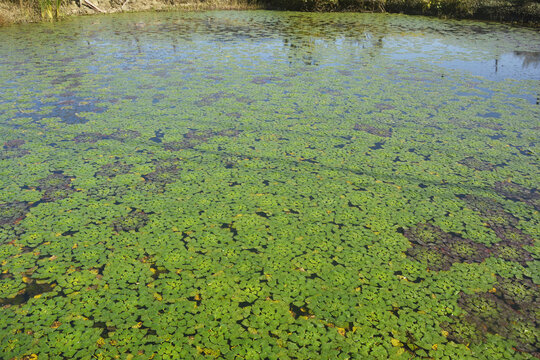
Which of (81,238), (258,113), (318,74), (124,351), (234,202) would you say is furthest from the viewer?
(318,74)

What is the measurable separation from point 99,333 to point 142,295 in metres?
0.30

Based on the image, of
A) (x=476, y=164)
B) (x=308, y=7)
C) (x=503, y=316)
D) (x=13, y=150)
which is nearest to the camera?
(x=503, y=316)

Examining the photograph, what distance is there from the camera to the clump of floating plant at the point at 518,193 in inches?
125

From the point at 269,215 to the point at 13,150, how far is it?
2.69 m

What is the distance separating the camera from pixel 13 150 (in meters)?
3.97

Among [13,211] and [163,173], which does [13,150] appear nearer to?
[13,211]

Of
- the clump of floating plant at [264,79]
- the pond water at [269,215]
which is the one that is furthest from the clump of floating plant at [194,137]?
the clump of floating plant at [264,79]

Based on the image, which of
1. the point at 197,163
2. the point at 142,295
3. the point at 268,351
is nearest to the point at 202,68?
the point at 197,163

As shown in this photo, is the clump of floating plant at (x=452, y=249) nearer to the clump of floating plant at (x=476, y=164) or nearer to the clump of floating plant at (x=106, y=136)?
the clump of floating plant at (x=476, y=164)

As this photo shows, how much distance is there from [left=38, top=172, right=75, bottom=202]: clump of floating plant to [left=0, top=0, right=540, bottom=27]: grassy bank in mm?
10282

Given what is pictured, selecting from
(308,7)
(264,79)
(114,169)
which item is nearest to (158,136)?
(114,169)

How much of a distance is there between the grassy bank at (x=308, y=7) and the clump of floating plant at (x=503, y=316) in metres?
11.8

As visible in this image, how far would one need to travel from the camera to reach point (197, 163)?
3.77 meters

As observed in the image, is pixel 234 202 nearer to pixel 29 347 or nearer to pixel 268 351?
pixel 268 351
